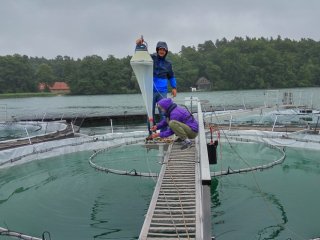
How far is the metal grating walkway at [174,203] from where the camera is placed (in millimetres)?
5771

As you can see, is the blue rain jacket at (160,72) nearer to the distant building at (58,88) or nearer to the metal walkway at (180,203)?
the metal walkway at (180,203)

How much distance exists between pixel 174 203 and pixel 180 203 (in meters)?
0.31

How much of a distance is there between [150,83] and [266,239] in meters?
5.05

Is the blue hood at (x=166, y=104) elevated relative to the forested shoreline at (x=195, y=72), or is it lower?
lower

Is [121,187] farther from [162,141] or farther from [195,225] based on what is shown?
[195,225]

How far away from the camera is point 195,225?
591cm

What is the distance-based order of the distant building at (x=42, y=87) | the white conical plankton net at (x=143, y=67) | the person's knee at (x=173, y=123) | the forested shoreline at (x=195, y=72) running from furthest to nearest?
the distant building at (x=42, y=87)
the forested shoreline at (x=195, y=72)
the white conical plankton net at (x=143, y=67)
the person's knee at (x=173, y=123)

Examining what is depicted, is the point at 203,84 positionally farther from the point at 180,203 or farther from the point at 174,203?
the point at 180,203

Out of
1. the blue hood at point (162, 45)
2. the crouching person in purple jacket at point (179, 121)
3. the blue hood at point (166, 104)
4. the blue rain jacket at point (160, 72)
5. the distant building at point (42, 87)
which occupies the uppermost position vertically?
the distant building at point (42, 87)

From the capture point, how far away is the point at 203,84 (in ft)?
327

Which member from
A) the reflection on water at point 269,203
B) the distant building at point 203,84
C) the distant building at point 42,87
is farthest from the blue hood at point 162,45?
the distant building at point 42,87

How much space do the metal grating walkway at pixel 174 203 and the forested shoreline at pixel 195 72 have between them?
84332mm

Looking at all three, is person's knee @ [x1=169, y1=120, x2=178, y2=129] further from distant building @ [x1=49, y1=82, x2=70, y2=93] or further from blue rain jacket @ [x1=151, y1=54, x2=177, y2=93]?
distant building @ [x1=49, y1=82, x2=70, y2=93]

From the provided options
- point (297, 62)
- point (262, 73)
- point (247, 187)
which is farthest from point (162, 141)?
point (297, 62)
